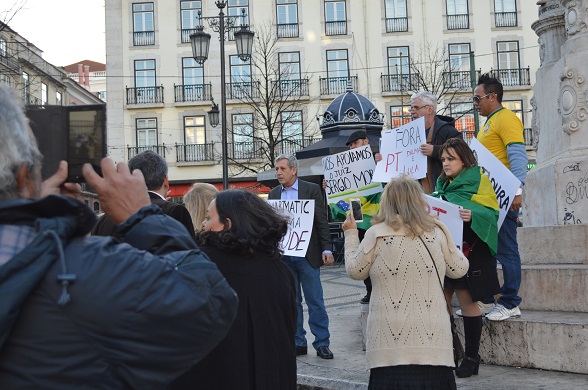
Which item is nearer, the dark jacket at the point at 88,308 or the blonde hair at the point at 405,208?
the dark jacket at the point at 88,308

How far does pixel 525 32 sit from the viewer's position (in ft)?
143

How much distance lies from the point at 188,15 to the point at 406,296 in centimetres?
4263

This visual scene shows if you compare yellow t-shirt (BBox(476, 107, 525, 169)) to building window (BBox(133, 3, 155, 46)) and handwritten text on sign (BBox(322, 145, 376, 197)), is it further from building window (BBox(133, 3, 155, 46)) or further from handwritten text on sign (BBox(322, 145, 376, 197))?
building window (BBox(133, 3, 155, 46))

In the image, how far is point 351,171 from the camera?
744 centimetres

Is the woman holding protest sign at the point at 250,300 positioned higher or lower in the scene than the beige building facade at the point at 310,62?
lower

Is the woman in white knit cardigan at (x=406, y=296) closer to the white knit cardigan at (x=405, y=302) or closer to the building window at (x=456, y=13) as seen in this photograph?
the white knit cardigan at (x=405, y=302)

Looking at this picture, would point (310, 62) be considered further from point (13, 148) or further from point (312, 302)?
point (13, 148)

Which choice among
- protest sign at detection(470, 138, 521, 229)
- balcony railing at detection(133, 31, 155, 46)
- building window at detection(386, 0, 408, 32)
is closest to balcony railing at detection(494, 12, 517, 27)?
building window at detection(386, 0, 408, 32)

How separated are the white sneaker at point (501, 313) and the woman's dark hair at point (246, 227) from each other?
103 inches

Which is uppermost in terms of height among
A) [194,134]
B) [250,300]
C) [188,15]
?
[188,15]

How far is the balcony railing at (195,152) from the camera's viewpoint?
43.5 m

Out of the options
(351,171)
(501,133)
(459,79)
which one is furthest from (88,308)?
(459,79)

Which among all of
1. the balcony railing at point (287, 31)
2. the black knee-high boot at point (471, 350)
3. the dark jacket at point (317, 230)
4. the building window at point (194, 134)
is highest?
the balcony railing at point (287, 31)

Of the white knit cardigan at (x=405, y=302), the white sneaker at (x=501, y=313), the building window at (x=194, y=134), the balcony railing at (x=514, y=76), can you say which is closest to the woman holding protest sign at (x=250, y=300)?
the white knit cardigan at (x=405, y=302)
